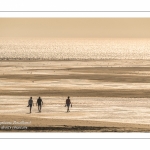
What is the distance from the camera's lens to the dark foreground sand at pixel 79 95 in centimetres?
1498

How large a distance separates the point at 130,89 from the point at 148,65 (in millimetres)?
1238

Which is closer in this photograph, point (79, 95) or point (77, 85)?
point (79, 95)

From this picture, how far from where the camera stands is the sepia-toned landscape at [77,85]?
1505 cm

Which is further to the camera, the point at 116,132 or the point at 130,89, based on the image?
the point at 130,89

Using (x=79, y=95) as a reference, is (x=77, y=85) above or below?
above

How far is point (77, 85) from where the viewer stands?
1627 cm

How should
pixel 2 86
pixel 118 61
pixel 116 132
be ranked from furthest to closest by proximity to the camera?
1. pixel 118 61
2. pixel 2 86
3. pixel 116 132

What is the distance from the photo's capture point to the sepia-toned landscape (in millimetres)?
15047

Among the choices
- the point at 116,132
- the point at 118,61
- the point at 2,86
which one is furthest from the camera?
the point at 118,61

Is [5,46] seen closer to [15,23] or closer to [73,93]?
[15,23]

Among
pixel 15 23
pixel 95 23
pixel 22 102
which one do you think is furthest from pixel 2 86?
pixel 95 23

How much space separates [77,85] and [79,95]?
0.86 m

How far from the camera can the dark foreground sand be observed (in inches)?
590

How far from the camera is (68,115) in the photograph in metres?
15.3
